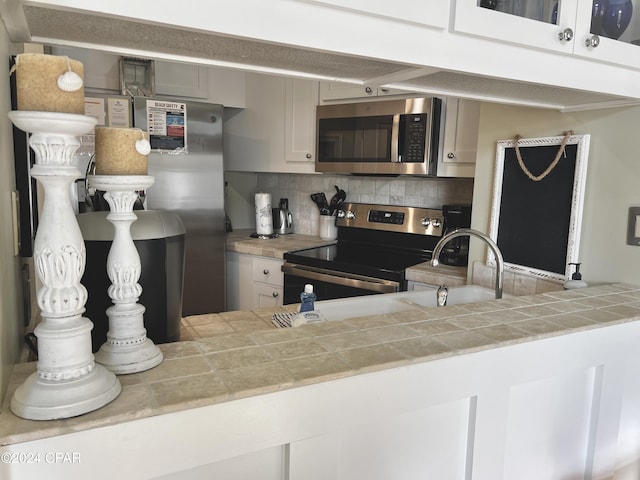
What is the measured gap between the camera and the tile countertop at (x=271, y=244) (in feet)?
9.78

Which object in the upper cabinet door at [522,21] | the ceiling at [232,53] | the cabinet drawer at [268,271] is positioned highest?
the upper cabinet door at [522,21]

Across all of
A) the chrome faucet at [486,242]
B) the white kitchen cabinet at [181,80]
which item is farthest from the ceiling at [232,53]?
the white kitchen cabinet at [181,80]

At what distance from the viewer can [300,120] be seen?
312cm

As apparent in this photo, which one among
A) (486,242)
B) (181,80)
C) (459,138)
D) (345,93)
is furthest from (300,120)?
(486,242)

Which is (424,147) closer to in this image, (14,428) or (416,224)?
(416,224)

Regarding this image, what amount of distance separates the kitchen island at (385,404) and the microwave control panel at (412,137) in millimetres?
1322

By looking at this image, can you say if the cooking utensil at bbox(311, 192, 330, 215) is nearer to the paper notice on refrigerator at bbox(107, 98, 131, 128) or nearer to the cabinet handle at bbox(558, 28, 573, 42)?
the paper notice on refrigerator at bbox(107, 98, 131, 128)

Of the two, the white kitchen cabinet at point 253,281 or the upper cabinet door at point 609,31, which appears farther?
the white kitchen cabinet at point 253,281

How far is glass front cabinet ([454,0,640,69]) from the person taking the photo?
0.94 meters

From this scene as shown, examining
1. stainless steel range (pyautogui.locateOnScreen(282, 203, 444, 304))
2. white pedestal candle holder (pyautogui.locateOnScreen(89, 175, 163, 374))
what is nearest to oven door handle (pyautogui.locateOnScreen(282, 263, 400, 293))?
stainless steel range (pyautogui.locateOnScreen(282, 203, 444, 304))

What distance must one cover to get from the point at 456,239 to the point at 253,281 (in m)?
1.37

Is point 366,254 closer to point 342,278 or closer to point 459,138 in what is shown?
Answer: point 342,278

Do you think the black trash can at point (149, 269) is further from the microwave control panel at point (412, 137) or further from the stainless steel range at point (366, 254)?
the microwave control panel at point (412, 137)

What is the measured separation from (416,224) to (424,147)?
23.9 inches
